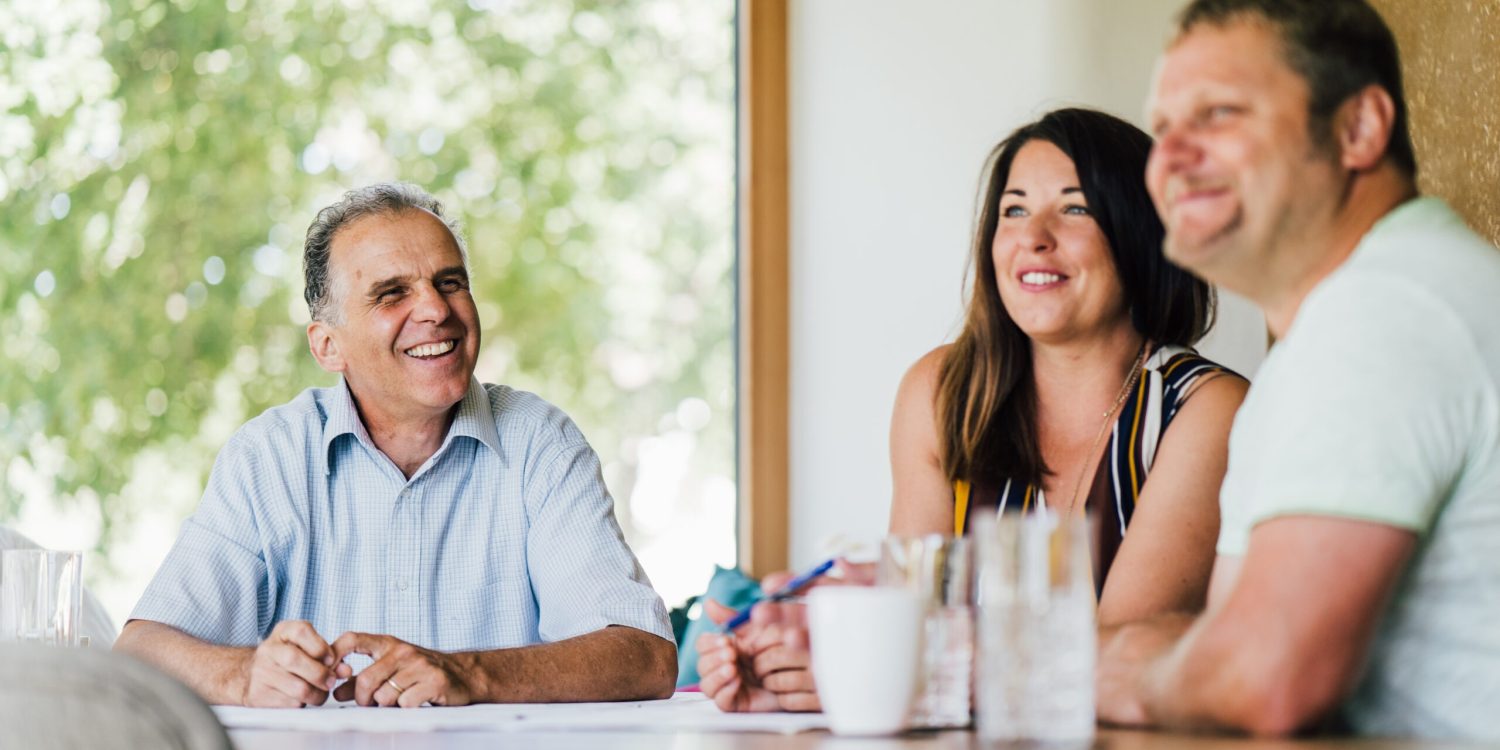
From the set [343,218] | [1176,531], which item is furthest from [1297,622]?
[343,218]

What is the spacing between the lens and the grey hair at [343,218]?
2414 mm

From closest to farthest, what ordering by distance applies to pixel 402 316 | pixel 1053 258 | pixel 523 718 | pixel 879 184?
pixel 523 718, pixel 1053 258, pixel 402 316, pixel 879 184

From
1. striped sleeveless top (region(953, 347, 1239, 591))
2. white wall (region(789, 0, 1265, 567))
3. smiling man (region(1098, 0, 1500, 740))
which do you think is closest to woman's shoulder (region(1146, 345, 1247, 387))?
striped sleeveless top (region(953, 347, 1239, 591))

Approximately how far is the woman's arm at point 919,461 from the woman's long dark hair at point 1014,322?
0.11ft

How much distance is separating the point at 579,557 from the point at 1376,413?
4.19ft

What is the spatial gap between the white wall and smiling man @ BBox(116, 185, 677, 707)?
1.52 metres

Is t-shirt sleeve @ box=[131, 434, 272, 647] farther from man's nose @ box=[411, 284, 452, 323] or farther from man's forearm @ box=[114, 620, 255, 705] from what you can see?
man's nose @ box=[411, 284, 452, 323]

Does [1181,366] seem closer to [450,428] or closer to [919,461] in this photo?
[919,461]

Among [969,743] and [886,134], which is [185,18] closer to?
[886,134]

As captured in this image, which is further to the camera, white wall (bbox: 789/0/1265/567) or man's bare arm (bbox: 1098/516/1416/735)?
white wall (bbox: 789/0/1265/567)

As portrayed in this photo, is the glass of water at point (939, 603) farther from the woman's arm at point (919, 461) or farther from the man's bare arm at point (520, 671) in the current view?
the woman's arm at point (919, 461)

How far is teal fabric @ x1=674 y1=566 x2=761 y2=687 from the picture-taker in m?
3.33

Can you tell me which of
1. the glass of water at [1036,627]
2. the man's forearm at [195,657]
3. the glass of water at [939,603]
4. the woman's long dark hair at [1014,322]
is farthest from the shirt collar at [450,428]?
the glass of water at [1036,627]

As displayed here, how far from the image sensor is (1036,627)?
1.09 metres
